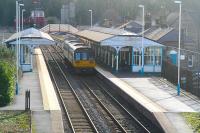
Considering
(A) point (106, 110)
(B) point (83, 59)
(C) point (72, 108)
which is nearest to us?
(A) point (106, 110)

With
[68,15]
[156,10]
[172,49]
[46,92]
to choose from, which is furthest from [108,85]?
[68,15]

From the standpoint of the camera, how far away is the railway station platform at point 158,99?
22.0 meters

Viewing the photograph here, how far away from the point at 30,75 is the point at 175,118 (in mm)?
18411

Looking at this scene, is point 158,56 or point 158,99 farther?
point 158,56

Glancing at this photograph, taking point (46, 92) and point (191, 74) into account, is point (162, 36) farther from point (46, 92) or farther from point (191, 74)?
point (46, 92)

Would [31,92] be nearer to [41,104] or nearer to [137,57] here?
[41,104]

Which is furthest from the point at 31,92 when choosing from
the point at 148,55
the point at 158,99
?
the point at 148,55

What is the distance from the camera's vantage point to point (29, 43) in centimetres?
4128

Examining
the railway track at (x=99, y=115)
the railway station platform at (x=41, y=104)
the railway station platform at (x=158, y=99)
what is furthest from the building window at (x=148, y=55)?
the railway track at (x=99, y=115)

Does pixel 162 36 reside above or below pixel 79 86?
above

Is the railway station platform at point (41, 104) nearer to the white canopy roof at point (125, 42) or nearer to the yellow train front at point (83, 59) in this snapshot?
the yellow train front at point (83, 59)

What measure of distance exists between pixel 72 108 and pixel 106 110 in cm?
212

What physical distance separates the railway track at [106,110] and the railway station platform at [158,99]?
85 cm

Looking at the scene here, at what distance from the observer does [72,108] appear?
27203 mm
